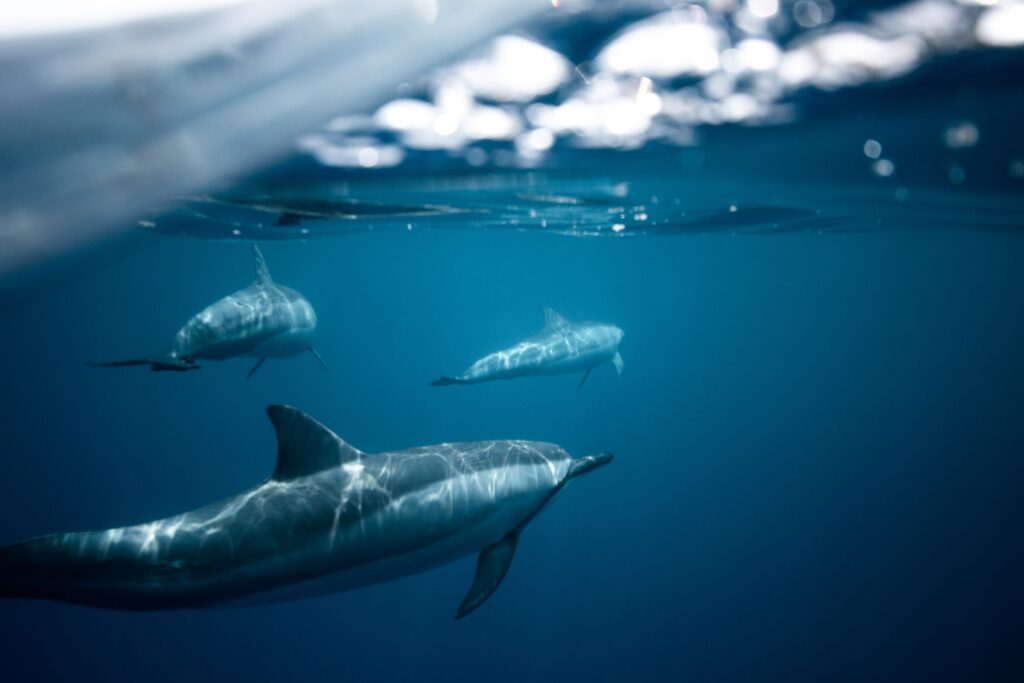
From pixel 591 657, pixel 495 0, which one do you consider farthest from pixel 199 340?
pixel 591 657

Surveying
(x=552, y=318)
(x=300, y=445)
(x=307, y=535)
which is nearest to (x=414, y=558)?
(x=307, y=535)

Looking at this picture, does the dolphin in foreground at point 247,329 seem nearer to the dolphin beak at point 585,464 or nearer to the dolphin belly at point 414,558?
the dolphin belly at point 414,558

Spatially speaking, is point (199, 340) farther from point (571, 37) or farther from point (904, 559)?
point (904, 559)

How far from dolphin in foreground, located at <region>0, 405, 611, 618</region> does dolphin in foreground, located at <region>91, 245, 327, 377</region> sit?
3.36 meters

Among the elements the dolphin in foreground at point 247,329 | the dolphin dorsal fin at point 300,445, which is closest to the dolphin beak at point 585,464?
the dolphin dorsal fin at point 300,445

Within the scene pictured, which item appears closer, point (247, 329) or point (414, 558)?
point (414, 558)

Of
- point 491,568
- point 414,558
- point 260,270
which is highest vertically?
point 260,270

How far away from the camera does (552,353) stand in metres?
16.0

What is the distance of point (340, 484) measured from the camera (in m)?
6.51

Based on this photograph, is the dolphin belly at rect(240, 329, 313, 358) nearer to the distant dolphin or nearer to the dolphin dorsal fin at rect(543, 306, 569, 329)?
the distant dolphin

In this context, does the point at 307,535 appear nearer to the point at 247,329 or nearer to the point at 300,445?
the point at 300,445

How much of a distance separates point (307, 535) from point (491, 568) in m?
2.73

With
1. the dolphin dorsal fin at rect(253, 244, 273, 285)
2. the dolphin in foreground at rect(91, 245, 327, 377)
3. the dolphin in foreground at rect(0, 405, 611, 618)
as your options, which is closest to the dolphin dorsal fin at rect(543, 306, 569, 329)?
the dolphin in foreground at rect(91, 245, 327, 377)

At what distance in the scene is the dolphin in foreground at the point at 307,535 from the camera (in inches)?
216
